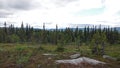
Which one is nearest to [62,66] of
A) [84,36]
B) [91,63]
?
[91,63]

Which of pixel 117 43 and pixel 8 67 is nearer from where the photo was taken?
pixel 8 67

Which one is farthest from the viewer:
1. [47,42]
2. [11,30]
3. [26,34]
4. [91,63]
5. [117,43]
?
[11,30]

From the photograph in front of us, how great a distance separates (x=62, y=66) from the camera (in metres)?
37.5

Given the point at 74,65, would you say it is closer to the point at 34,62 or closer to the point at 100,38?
the point at 34,62

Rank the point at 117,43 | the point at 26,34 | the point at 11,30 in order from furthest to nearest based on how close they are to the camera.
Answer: the point at 11,30, the point at 26,34, the point at 117,43

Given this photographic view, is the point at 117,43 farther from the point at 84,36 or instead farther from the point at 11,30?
the point at 11,30

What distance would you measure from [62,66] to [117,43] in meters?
113

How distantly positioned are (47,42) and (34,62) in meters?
109

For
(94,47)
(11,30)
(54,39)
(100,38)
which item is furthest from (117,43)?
(11,30)

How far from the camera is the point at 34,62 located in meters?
42.6

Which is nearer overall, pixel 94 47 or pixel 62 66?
pixel 62 66

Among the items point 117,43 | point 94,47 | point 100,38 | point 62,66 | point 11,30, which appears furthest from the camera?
point 11,30

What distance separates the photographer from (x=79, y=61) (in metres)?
40.2

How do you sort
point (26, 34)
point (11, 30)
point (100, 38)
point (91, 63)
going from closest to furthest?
point (91, 63), point (100, 38), point (26, 34), point (11, 30)
